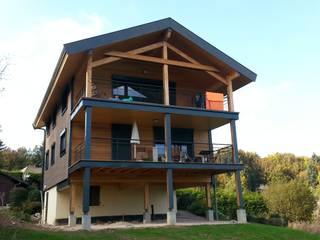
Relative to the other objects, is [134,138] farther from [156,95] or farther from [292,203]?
[292,203]

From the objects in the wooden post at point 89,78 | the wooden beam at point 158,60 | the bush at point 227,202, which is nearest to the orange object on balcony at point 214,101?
the wooden beam at point 158,60

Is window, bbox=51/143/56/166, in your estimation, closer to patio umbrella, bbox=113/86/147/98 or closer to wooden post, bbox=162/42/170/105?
patio umbrella, bbox=113/86/147/98

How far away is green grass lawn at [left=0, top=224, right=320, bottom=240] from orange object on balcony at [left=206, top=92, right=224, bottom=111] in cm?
667

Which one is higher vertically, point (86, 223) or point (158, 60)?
point (158, 60)

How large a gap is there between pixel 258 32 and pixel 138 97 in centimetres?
682

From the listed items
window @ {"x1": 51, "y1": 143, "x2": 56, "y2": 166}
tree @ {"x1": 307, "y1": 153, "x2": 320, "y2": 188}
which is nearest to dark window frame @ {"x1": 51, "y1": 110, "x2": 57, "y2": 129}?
window @ {"x1": 51, "y1": 143, "x2": 56, "y2": 166}

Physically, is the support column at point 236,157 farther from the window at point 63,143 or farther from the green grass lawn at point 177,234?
the window at point 63,143

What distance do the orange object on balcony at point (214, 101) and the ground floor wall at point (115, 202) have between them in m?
5.19

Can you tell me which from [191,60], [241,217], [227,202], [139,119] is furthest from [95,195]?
[227,202]

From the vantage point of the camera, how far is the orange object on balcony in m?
20.4

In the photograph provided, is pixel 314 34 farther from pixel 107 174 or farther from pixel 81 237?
pixel 81 237

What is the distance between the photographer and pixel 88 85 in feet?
55.1

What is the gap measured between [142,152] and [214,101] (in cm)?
470

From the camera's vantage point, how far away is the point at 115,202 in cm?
2023
